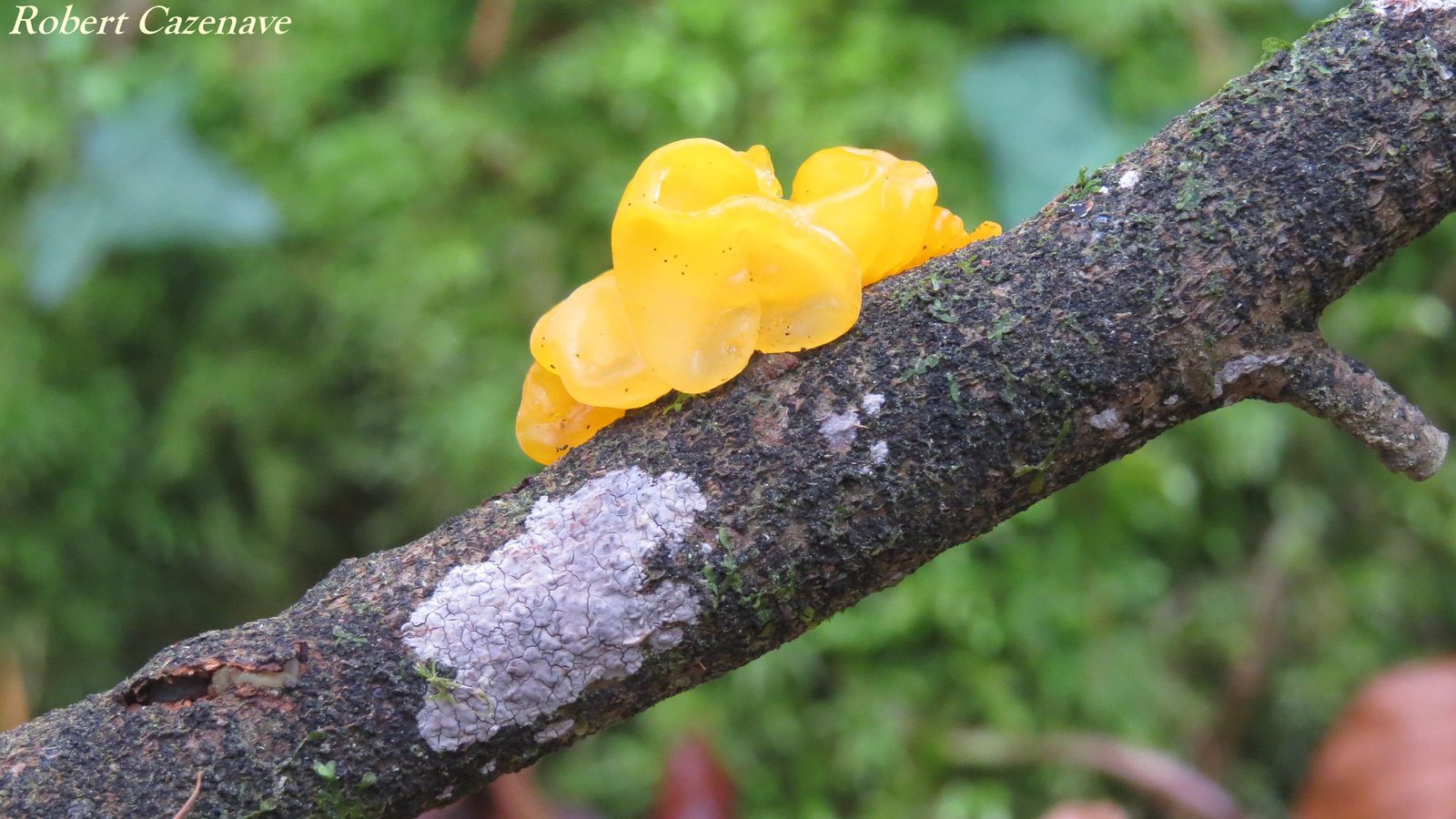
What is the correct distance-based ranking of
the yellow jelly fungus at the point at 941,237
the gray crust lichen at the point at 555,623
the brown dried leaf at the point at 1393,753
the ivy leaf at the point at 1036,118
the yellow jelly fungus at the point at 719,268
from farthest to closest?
the ivy leaf at the point at 1036,118, the brown dried leaf at the point at 1393,753, the yellow jelly fungus at the point at 941,237, the yellow jelly fungus at the point at 719,268, the gray crust lichen at the point at 555,623

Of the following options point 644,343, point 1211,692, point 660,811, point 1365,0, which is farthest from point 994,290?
point 1211,692

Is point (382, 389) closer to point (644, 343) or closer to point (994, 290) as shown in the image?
point (644, 343)

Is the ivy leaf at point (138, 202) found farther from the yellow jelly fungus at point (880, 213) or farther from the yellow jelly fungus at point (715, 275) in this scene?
the yellow jelly fungus at point (880, 213)

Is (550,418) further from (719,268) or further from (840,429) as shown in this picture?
(840,429)

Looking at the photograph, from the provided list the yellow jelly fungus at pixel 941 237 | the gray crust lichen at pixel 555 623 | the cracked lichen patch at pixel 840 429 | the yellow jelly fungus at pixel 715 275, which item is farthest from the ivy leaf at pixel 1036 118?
the gray crust lichen at pixel 555 623

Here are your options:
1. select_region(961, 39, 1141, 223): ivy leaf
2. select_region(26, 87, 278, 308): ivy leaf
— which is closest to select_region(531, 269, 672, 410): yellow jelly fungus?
select_region(961, 39, 1141, 223): ivy leaf

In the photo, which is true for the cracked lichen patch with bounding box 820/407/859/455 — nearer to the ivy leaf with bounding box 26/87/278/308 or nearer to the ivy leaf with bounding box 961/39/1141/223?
the ivy leaf with bounding box 961/39/1141/223

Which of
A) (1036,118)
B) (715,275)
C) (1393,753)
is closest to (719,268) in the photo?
(715,275)
